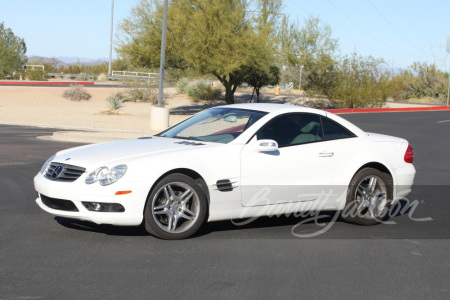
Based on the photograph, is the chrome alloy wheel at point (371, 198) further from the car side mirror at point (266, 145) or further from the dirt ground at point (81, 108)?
the dirt ground at point (81, 108)

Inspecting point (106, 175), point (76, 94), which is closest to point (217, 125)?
point (106, 175)

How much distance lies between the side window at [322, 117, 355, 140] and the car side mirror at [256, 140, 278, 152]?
43.3 inches

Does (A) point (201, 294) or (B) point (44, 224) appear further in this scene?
(B) point (44, 224)

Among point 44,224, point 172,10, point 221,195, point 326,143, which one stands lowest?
point 44,224

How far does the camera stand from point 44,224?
25.5 feet

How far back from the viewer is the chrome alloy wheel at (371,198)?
27.3ft

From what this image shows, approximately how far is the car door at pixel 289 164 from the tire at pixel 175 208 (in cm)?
60

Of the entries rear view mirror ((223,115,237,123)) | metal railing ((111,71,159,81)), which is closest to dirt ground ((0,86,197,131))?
metal railing ((111,71,159,81))

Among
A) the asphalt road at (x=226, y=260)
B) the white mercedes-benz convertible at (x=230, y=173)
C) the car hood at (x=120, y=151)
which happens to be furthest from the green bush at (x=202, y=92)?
the car hood at (x=120, y=151)

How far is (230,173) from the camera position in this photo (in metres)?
7.37

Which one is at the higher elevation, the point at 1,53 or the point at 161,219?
the point at 1,53

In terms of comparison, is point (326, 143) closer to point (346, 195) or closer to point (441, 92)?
point (346, 195)

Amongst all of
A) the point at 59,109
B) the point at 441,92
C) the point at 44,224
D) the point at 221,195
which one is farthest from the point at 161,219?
the point at 441,92

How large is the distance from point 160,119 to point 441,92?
188 ft
